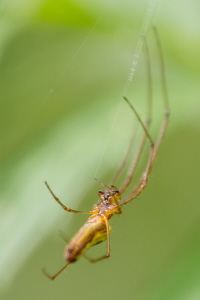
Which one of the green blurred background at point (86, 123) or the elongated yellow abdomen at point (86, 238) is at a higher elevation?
the green blurred background at point (86, 123)

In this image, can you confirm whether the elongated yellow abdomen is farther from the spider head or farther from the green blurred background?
the green blurred background

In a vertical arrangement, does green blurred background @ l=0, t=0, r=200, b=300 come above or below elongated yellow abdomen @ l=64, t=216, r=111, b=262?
above

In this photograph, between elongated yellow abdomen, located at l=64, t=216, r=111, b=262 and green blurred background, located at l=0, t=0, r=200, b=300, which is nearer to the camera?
elongated yellow abdomen, located at l=64, t=216, r=111, b=262

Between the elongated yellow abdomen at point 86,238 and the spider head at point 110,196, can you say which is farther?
the spider head at point 110,196

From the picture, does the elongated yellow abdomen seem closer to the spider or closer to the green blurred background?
the spider

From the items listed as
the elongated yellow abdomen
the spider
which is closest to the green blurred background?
the spider

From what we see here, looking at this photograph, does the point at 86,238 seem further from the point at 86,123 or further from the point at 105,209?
the point at 86,123

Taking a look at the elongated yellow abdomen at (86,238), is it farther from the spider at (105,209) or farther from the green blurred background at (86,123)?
→ the green blurred background at (86,123)

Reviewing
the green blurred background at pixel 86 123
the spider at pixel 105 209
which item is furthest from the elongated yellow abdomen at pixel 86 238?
the green blurred background at pixel 86 123

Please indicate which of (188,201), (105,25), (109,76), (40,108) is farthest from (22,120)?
(188,201)
